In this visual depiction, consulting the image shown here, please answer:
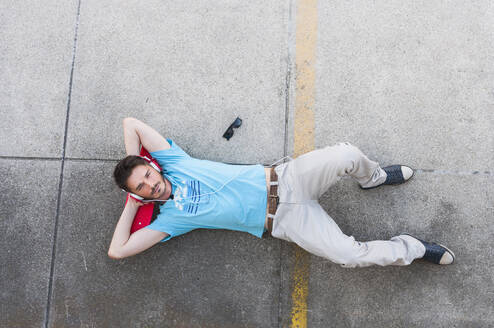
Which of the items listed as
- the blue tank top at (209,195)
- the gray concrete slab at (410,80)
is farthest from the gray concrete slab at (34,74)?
the gray concrete slab at (410,80)

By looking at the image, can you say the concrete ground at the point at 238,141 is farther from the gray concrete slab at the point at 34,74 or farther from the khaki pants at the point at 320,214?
the khaki pants at the point at 320,214

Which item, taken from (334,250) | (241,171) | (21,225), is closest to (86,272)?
(21,225)

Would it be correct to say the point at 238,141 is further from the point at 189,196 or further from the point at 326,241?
the point at 326,241

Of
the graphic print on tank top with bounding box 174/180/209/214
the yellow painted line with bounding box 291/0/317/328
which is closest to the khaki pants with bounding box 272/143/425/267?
the yellow painted line with bounding box 291/0/317/328

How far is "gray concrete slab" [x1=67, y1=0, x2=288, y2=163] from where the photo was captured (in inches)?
133

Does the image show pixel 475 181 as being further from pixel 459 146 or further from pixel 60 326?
pixel 60 326

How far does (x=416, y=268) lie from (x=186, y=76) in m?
3.09

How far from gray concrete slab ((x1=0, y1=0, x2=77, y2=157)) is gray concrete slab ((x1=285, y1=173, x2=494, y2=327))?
120 inches

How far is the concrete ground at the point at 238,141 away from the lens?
10.6 feet

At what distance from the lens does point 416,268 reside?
320 centimetres

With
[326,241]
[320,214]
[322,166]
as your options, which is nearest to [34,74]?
[322,166]

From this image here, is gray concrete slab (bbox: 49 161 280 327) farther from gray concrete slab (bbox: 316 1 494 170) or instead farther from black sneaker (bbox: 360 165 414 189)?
gray concrete slab (bbox: 316 1 494 170)

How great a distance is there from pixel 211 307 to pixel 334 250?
4.66 ft

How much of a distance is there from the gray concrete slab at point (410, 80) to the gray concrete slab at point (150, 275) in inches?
60.5
